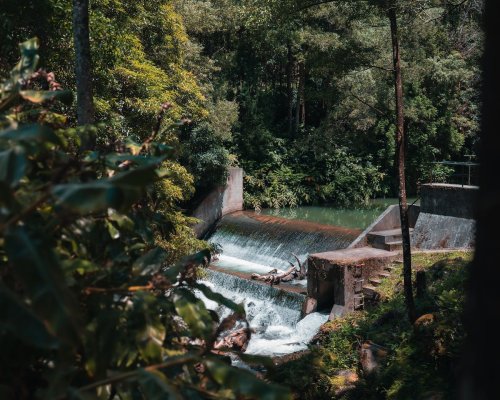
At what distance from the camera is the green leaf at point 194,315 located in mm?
2957

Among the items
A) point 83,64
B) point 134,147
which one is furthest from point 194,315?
point 83,64

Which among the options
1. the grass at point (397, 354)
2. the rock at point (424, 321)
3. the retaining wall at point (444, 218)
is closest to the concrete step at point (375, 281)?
the grass at point (397, 354)

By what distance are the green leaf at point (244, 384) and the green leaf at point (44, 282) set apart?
798 millimetres

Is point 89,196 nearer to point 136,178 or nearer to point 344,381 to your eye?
point 136,178

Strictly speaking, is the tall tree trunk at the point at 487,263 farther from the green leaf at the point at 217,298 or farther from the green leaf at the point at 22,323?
the green leaf at the point at 217,298

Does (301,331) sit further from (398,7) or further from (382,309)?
(398,7)

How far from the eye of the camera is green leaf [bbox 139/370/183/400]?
2.40 meters

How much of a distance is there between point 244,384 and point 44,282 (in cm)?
96

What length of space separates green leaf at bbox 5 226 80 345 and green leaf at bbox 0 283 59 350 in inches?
4.0

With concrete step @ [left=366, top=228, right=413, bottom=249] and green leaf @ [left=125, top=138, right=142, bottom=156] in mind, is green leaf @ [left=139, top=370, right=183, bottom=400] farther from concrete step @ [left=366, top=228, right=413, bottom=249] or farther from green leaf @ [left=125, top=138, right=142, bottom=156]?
concrete step @ [left=366, top=228, right=413, bottom=249]

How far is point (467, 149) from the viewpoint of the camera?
89.1 feet

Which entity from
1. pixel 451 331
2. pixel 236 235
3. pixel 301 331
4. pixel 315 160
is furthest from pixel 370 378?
pixel 315 160

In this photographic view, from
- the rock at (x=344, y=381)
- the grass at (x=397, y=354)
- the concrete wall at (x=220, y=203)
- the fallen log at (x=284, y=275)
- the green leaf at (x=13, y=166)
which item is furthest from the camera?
the concrete wall at (x=220, y=203)

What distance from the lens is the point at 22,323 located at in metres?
2.12
